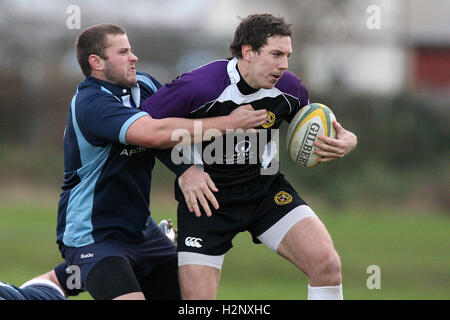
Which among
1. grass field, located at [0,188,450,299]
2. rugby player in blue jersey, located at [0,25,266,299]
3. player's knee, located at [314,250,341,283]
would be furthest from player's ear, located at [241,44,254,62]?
grass field, located at [0,188,450,299]

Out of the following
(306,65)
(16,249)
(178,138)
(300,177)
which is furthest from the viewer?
(306,65)

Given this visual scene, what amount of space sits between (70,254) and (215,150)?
1.27 m

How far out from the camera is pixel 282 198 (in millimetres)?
5785

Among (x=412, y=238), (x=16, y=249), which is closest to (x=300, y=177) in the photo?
(x=412, y=238)

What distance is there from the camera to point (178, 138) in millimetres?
5348

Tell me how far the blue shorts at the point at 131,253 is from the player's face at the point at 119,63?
1160mm

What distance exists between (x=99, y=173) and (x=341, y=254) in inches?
470

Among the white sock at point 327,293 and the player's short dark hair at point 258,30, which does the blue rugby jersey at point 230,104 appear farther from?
the white sock at point 327,293

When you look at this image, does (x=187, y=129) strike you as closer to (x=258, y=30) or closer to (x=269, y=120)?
(x=269, y=120)

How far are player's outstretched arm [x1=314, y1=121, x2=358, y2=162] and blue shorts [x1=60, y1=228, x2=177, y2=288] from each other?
4.56 feet

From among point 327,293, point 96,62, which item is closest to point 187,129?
point 96,62

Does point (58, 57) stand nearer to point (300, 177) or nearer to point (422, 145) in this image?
point (300, 177)

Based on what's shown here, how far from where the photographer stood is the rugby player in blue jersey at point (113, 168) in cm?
534

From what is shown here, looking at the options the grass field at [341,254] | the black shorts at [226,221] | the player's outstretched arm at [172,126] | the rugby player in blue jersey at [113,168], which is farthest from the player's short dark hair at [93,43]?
the grass field at [341,254]
